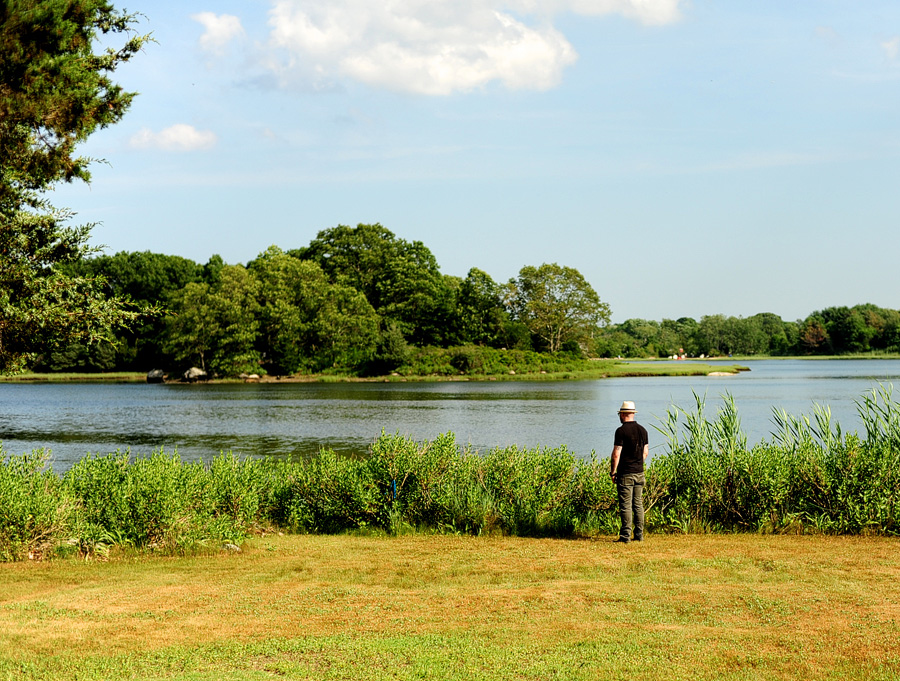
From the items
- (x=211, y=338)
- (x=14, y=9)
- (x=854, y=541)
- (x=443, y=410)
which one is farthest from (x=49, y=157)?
(x=211, y=338)

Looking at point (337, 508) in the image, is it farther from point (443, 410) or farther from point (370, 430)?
point (443, 410)

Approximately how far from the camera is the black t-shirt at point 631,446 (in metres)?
11.1

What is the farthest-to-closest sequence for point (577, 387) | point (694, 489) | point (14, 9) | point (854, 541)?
point (577, 387), point (694, 489), point (854, 541), point (14, 9)

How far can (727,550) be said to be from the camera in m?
10.5

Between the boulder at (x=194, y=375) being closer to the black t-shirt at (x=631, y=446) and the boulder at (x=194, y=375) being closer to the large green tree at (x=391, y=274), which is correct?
the large green tree at (x=391, y=274)

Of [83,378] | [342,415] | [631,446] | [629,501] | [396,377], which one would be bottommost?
[342,415]

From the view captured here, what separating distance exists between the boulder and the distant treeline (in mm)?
1143

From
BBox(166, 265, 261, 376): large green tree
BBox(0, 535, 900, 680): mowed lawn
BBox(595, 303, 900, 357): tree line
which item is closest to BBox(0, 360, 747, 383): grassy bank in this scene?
BBox(166, 265, 261, 376): large green tree

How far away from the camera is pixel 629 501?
441 inches

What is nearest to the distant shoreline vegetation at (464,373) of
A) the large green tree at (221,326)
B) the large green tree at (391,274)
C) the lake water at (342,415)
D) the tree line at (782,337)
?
the large green tree at (221,326)

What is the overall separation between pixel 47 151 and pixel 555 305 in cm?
8394

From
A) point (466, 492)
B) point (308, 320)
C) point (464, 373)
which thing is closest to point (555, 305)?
point (464, 373)

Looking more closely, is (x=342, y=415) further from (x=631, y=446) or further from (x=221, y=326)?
(x=221, y=326)

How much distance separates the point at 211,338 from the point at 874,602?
76732 millimetres
